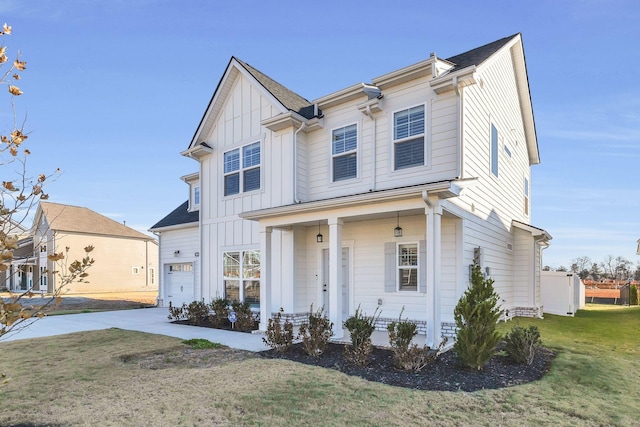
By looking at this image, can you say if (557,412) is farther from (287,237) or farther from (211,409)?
(287,237)

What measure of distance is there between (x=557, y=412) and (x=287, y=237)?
309 inches

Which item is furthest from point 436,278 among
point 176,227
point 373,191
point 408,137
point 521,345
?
point 176,227

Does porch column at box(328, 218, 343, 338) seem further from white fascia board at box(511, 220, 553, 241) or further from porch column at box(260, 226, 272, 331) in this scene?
white fascia board at box(511, 220, 553, 241)

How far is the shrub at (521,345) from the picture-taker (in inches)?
277

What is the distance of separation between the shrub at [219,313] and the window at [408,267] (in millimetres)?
5383

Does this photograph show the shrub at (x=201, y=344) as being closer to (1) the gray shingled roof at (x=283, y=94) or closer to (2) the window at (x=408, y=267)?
(2) the window at (x=408, y=267)

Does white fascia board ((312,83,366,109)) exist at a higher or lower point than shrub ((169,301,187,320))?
higher

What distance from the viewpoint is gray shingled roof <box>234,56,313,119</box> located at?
1238 centimetres

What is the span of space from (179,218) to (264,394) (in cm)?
1424

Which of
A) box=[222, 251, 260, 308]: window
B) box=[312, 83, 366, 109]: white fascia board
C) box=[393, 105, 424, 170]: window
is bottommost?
box=[222, 251, 260, 308]: window

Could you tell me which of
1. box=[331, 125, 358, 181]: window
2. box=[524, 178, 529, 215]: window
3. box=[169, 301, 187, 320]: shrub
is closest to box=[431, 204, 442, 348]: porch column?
box=[331, 125, 358, 181]: window

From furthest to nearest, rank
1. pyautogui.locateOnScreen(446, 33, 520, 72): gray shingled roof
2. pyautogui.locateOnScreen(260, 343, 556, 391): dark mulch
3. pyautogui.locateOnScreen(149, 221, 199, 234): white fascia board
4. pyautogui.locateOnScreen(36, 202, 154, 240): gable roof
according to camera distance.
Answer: pyautogui.locateOnScreen(36, 202, 154, 240): gable roof, pyautogui.locateOnScreen(149, 221, 199, 234): white fascia board, pyautogui.locateOnScreen(446, 33, 520, 72): gray shingled roof, pyautogui.locateOnScreen(260, 343, 556, 391): dark mulch

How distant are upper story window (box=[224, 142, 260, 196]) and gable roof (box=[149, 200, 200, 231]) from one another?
4.04m

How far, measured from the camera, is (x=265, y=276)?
36.5 ft
